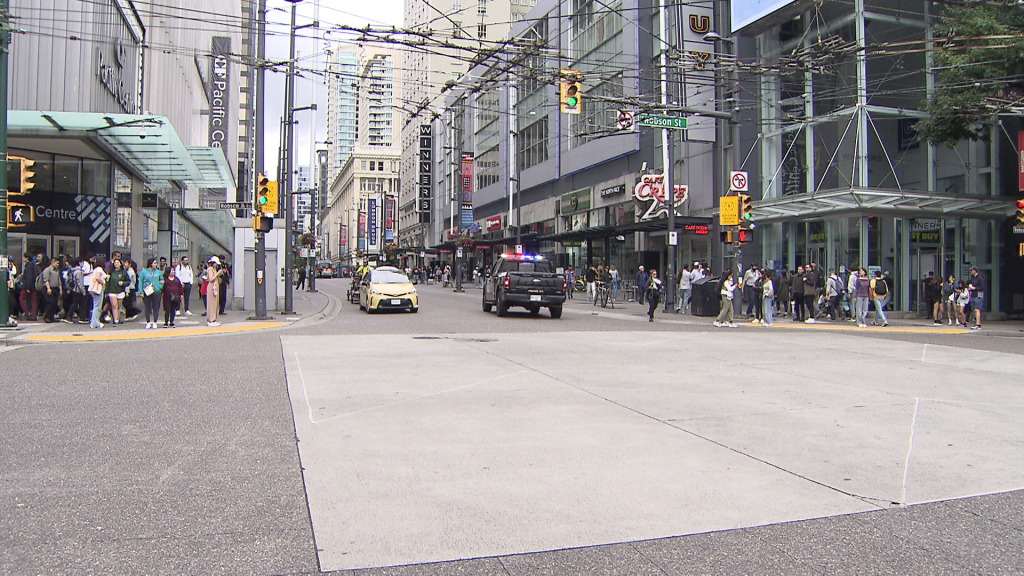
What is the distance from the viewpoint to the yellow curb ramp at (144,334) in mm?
15281

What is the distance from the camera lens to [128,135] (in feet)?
66.1

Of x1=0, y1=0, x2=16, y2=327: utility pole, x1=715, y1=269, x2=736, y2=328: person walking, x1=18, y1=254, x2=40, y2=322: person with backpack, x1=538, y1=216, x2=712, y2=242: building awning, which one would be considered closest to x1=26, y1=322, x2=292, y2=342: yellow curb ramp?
x1=0, y1=0, x2=16, y2=327: utility pole

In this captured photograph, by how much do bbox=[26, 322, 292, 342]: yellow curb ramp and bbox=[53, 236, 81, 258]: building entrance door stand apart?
8.24m

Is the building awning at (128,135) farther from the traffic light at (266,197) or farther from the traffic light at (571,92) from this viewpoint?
the traffic light at (571,92)

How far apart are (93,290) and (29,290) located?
2.93 meters

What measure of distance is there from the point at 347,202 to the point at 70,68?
14217 centimetres

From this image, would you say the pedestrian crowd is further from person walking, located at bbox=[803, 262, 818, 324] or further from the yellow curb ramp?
person walking, located at bbox=[803, 262, 818, 324]

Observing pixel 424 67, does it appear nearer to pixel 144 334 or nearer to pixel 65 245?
pixel 65 245

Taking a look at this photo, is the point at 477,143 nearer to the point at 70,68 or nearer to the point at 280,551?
the point at 70,68

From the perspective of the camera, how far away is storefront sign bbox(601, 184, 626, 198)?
1553 inches

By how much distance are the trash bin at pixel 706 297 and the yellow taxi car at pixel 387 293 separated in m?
10.1

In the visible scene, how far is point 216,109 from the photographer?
143ft

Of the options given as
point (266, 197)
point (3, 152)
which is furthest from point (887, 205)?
point (3, 152)

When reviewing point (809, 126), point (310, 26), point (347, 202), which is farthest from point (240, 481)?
point (347, 202)
